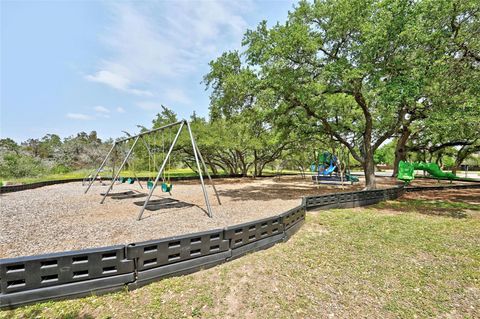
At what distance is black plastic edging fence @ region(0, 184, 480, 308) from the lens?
7.70 feet

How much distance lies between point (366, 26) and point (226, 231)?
7.11 m

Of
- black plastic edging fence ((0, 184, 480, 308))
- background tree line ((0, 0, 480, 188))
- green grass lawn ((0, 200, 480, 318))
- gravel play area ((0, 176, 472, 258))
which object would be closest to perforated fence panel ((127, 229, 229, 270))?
black plastic edging fence ((0, 184, 480, 308))

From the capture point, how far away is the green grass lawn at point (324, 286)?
2359 millimetres

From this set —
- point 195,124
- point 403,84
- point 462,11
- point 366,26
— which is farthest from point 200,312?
point 195,124

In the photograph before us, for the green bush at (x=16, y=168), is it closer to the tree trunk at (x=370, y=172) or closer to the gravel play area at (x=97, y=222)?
the gravel play area at (x=97, y=222)

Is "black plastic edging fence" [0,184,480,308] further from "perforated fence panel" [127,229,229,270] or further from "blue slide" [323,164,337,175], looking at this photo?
"blue slide" [323,164,337,175]

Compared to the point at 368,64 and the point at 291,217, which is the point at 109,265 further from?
the point at 368,64

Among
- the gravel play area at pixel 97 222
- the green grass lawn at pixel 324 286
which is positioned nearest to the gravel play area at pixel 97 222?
the gravel play area at pixel 97 222

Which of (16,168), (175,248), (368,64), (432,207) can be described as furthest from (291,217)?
(16,168)

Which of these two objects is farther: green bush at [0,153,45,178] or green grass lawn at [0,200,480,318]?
green bush at [0,153,45,178]

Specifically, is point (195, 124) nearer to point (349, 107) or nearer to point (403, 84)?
point (349, 107)

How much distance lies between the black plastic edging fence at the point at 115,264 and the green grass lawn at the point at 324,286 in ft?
0.36

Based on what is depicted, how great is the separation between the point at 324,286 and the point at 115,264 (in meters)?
2.48

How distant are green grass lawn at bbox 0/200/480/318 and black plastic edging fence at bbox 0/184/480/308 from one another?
0.11m
